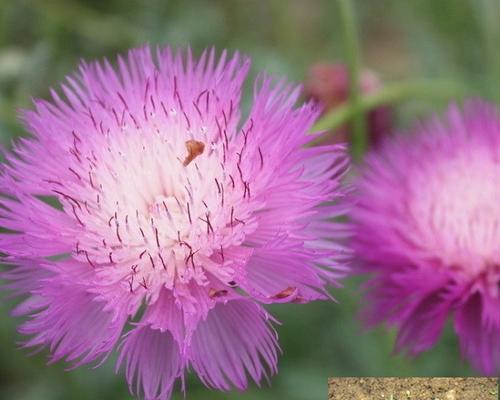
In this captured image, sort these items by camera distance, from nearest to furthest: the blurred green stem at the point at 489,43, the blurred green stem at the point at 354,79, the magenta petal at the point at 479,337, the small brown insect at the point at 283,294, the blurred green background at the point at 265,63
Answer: the small brown insect at the point at 283,294, the magenta petal at the point at 479,337, the blurred green stem at the point at 354,79, the blurred green background at the point at 265,63, the blurred green stem at the point at 489,43

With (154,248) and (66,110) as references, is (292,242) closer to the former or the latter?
(154,248)

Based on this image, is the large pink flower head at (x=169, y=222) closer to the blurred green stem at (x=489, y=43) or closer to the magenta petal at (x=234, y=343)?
the magenta petal at (x=234, y=343)

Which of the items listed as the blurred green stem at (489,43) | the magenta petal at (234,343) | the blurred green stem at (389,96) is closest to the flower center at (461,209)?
the blurred green stem at (389,96)

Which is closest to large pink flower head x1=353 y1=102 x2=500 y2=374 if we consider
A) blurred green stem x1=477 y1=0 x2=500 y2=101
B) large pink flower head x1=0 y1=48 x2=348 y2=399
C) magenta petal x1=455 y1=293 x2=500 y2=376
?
magenta petal x1=455 y1=293 x2=500 y2=376

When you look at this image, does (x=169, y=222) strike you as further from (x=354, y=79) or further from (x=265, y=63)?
(x=265, y=63)

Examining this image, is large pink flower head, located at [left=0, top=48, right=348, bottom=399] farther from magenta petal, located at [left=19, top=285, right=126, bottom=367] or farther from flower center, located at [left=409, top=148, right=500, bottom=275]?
flower center, located at [left=409, top=148, right=500, bottom=275]
